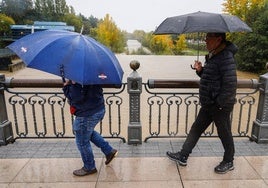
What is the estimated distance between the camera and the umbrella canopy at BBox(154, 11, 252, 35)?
2527 millimetres

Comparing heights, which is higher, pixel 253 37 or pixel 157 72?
pixel 253 37

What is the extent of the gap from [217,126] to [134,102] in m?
1.39

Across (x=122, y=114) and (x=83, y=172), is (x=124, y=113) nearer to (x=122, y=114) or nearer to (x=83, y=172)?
(x=122, y=114)

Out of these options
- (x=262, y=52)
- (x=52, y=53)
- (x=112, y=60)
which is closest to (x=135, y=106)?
(x=112, y=60)

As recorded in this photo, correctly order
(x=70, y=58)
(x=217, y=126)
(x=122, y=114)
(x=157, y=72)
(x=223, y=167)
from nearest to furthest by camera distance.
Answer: (x=70, y=58), (x=217, y=126), (x=223, y=167), (x=122, y=114), (x=157, y=72)

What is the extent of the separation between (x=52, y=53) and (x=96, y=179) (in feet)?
5.74

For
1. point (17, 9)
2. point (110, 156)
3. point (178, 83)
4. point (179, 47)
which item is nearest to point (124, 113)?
point (178, 83)

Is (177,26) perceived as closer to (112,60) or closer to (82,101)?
(112,60)

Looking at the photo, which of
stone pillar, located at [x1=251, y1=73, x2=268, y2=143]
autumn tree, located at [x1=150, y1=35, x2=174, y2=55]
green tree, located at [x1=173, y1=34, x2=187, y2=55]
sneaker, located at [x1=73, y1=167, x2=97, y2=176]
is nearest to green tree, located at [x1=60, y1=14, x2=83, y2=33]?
autumn tree, located at [x1=150, y1=35, x2=174, y2=55]

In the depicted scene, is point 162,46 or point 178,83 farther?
point 162,46

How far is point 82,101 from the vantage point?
9.04 feet

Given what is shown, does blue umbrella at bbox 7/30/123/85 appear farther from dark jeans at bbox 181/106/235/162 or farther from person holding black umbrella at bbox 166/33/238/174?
dark jeans at bbox 181/106/235/162

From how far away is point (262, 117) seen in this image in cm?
415

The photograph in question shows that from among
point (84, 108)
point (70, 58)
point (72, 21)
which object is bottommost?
point (84, 108)
